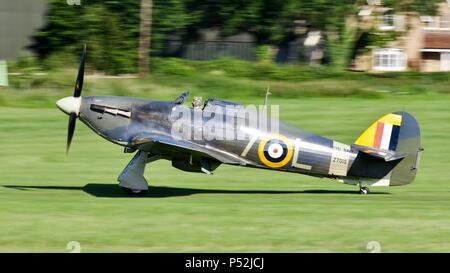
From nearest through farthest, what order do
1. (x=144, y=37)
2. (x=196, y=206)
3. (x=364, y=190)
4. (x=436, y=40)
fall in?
1. (x=196, y=206)
2. (x=364, y=190)
3. (x=144, y=37)
4. (x=436, y=40)

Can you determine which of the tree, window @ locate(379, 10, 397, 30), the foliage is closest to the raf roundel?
the tree

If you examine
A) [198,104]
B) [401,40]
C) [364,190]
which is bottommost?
[364,190]

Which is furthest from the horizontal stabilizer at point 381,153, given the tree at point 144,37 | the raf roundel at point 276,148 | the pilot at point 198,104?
the tree at point 144,37

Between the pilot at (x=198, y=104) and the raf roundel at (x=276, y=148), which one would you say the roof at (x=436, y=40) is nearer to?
the raf roundel at (x=276, y=148)

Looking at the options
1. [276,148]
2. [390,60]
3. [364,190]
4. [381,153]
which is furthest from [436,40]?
[276,148]

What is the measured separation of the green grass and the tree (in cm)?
1307

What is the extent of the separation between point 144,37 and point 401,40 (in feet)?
53.4

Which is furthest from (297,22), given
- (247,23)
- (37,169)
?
(37,169)

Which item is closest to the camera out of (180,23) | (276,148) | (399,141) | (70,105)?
(70,105)

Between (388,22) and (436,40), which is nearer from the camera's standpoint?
(388,22)

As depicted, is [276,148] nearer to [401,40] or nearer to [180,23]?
[180,23]

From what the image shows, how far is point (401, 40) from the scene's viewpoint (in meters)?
49.8

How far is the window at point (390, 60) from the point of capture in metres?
54.1
